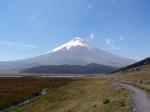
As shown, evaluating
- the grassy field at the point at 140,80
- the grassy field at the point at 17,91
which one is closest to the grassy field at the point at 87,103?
the grassy field at the point at 17,91

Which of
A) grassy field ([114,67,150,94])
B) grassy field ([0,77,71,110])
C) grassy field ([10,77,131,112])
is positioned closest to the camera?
grassy field ([10,77,131,112])

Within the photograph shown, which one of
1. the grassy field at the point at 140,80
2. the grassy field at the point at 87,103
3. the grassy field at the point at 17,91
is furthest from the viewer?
the grassy field at the point at 140,80

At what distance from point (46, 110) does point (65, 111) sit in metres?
6.00

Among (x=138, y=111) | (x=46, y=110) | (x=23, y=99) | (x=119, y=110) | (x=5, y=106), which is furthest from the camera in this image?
(x=23, y=99)

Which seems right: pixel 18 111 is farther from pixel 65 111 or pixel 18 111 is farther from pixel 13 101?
pixel 13 101

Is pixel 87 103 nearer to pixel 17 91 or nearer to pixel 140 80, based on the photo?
pixel 17 91

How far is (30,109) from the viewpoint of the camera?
48719mm

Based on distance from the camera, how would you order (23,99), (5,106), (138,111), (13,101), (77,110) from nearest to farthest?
1. (138,111)
2. (77,110)
3. (5,106)
4. (13,101)
5. (23,99)

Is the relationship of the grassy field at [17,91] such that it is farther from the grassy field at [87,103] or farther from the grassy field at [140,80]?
the grassy field at [140,80]

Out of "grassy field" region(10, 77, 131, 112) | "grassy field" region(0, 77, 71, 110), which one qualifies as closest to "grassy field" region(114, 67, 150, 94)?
"grassy field" region(10, 77, 131, 112)

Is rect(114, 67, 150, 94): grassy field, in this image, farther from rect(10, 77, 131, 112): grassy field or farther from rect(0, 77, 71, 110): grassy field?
rect(0, 77, 71, 110): grassy field

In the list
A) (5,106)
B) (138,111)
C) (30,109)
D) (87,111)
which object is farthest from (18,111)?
(138,111)

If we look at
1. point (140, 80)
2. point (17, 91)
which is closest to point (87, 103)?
point (17, 91)

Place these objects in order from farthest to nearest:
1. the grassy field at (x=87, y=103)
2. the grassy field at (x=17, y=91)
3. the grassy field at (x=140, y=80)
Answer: the grassy field at (x=140, y=80)
the grassy field at (x=17, y=91)
the grassy field at (x=87, y=103)
